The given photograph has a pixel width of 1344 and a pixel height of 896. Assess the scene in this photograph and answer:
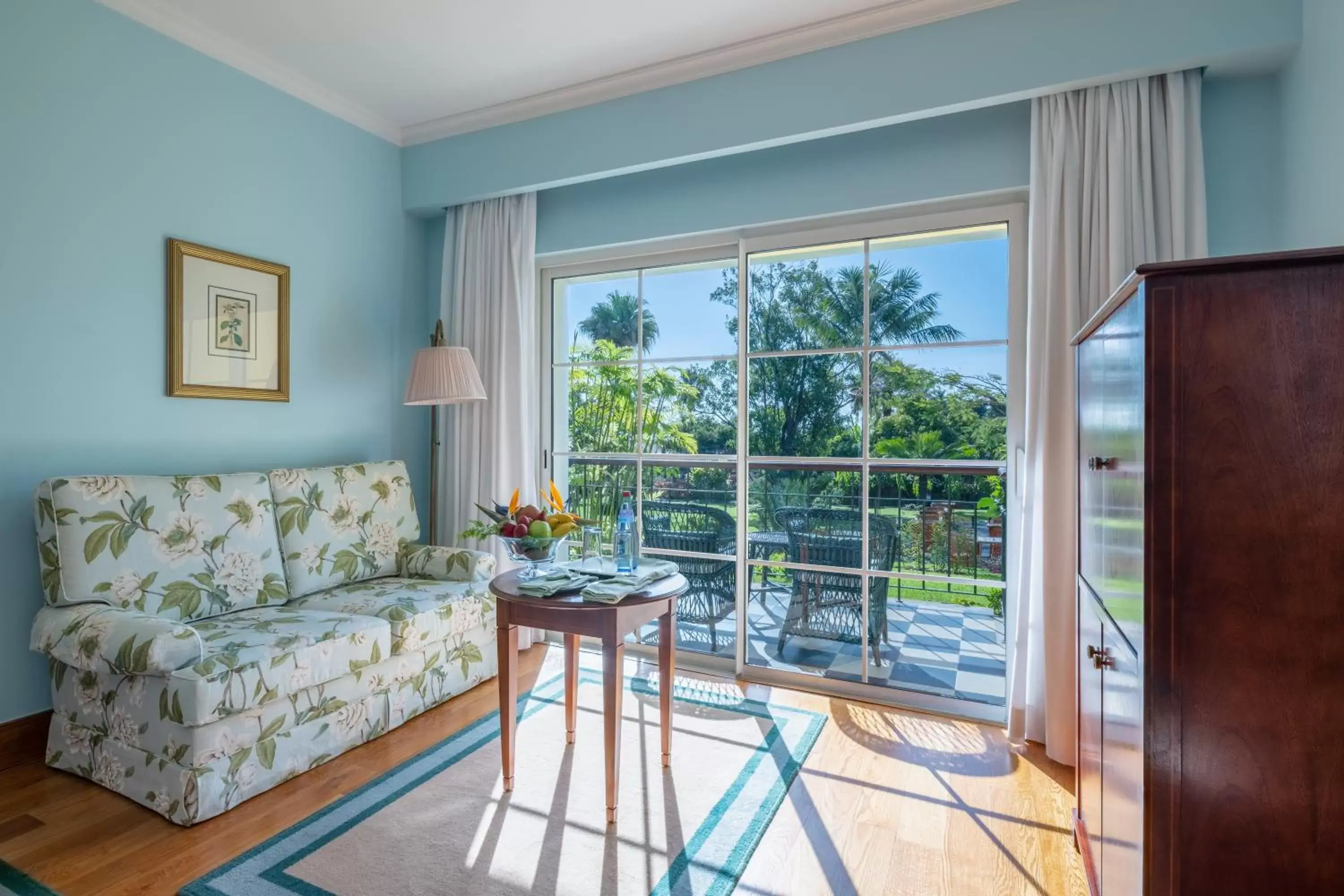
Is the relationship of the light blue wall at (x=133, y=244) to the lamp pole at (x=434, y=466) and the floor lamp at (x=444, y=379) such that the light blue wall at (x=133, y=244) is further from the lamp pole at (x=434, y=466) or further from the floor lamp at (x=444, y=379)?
the floor lamp at (x=444, y=379)

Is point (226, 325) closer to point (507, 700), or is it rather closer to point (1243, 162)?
point (507, 700)

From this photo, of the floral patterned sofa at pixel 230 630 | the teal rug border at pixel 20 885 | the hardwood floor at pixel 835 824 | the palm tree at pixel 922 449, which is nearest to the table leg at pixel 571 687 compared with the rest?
the hardwood floor at pixel 835 824

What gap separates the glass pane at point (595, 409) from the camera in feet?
11.7

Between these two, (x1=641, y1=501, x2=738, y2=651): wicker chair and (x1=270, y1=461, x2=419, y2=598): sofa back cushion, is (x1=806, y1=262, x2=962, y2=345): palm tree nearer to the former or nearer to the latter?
(x1=641, y1=501, x2=738, y2=651): wicker chair

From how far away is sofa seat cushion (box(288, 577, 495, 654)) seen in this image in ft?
8.75

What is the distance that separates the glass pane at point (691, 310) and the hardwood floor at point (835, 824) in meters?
1.83

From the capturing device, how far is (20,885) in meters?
1.72

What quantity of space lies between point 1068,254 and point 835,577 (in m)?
1.57

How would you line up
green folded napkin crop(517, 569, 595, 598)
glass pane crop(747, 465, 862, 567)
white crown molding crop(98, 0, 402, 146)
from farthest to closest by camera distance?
1. glass pane crop(747, 465, 862, 567)
2. white crown molding crop(98, 0, 402, 146)
3. green folded napkin crop(517, 569, 595, 598)

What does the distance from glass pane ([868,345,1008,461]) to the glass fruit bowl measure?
1468mm

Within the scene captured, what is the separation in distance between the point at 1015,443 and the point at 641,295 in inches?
74.6

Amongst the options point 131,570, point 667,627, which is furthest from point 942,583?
point 131,570

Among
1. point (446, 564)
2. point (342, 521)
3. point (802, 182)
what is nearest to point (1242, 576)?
point (802, 182)

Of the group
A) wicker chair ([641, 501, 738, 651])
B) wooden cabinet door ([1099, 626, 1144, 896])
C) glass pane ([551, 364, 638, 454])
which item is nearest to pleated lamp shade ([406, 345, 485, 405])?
glass pane ([551, 364, 638, 454])
